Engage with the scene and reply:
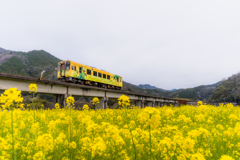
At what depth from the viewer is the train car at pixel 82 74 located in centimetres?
1755

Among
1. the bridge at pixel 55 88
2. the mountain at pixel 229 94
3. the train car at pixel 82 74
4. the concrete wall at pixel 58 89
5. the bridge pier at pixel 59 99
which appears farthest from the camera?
the mountain at pixel 229 94

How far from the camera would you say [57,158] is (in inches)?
91.1

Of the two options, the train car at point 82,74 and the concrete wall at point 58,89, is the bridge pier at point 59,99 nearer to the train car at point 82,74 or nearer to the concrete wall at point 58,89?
the concrete wall at point 58,89

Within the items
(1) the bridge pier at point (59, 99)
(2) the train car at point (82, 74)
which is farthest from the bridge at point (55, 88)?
(2) the train car at point (82, 74)

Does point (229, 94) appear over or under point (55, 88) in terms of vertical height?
under

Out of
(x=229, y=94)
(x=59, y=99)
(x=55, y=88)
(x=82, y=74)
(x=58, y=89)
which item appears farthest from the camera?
Answer: (x=229, y=94)

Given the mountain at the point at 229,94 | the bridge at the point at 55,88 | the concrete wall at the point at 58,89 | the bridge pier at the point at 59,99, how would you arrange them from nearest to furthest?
the bridge at the point at 55,88, the concrete wall at the point at 58,89, the bridge pier at the point at 59,99, the mountain at the point at 229,94

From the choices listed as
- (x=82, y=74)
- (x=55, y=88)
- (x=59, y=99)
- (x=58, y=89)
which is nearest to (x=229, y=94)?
(x=82, y=74)

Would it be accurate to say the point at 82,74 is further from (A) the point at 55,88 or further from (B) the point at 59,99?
(A) the point at 55,88

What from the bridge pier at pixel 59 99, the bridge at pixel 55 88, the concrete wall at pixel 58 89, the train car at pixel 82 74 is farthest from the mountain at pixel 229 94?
the bridge pier at pixel 59 99

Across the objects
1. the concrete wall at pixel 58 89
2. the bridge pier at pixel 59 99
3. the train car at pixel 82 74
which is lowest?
the bridge pier at pixel 59 99

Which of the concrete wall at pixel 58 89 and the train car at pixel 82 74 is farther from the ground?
the train car at pixel 82 74

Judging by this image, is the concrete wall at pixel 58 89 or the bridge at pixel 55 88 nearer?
the bridge at pixel 55 88

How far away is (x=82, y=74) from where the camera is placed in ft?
62.5
